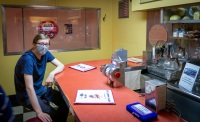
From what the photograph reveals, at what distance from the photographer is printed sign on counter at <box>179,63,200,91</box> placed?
54.9 inches

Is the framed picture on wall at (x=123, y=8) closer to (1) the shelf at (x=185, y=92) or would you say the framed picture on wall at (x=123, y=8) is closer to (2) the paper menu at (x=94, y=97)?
(1) the shelf at (x=185, y=92)

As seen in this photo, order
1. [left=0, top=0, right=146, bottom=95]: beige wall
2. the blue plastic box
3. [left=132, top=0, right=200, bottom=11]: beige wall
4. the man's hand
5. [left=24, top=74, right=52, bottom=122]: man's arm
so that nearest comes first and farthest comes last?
the blue plastic box < [left=24, top=74, right=52, bottom=122]: man's arm < [left=132, top=0, right=200, bottom=11]: beige wall < the man's hand < [left=0, top=0, right=146, bottom=95]: beige wall

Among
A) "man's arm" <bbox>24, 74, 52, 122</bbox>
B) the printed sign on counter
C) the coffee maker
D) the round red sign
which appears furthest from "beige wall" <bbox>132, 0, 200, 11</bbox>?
the round red sign

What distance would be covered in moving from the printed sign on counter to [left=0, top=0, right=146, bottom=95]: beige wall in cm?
161

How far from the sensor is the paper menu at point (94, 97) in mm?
1297

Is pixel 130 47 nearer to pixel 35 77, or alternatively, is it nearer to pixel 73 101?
pixel 35 77

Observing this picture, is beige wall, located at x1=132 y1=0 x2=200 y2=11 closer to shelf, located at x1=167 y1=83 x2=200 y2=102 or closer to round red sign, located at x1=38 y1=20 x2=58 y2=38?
shelf, located at x1=167 y1=83 x2=200 y2=102

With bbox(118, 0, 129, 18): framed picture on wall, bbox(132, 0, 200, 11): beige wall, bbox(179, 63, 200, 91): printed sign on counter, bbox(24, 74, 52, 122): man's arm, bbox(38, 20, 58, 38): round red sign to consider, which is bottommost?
bbox(24, 74, 52, 122): man's arm

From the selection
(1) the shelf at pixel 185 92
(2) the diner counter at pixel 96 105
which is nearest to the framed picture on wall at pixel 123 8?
(2) the diner counter at pixel 96 105

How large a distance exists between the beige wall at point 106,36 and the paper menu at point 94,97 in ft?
5.93

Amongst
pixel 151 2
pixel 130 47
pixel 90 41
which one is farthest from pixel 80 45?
pixel 151 2

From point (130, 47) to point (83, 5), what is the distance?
1.23m

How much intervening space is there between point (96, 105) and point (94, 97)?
12 cm

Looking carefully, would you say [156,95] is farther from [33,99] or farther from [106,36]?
[106,36]
